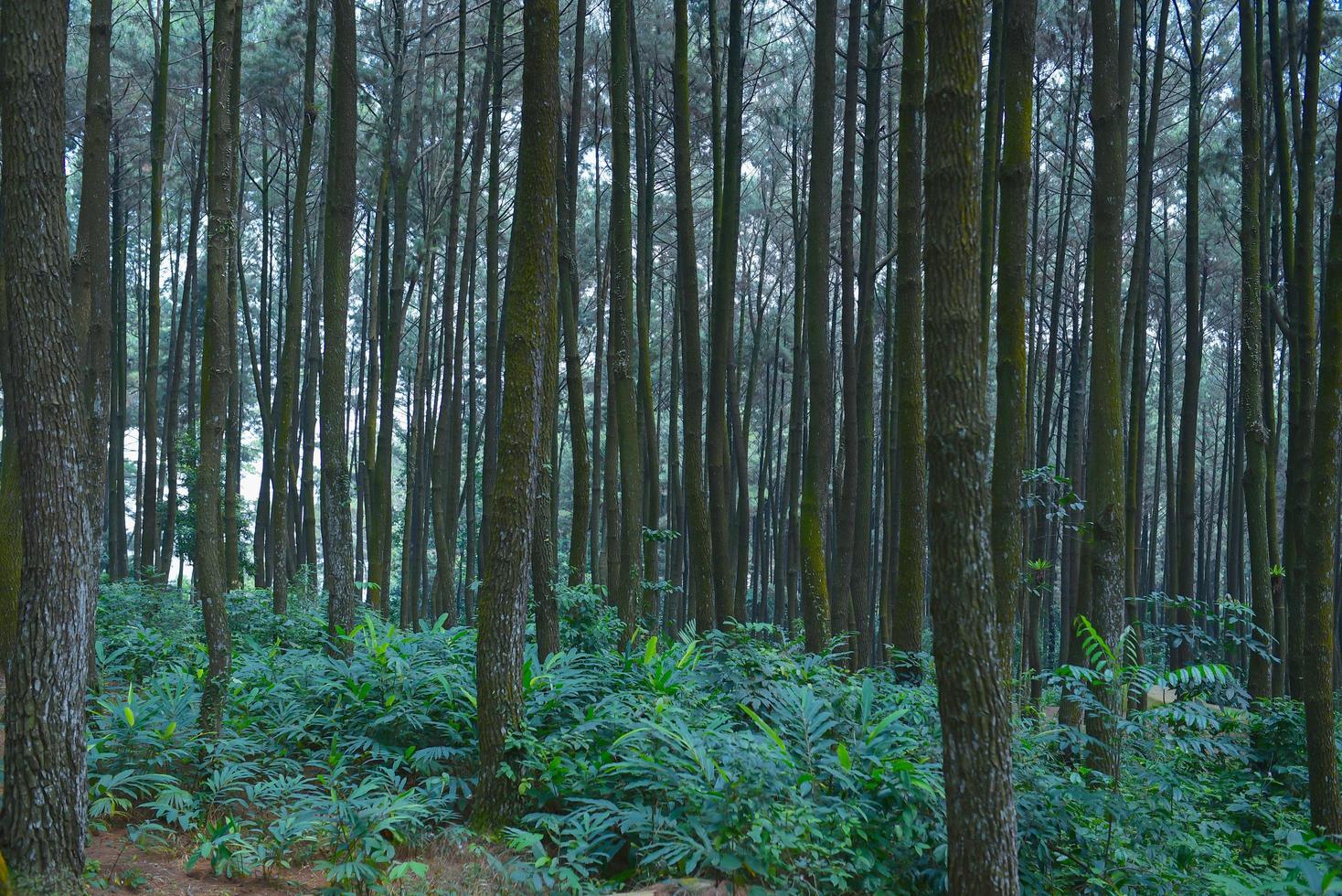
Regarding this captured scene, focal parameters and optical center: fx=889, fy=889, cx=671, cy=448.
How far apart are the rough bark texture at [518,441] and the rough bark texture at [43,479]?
1838 mm

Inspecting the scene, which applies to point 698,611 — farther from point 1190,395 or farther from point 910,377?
point 1190,395

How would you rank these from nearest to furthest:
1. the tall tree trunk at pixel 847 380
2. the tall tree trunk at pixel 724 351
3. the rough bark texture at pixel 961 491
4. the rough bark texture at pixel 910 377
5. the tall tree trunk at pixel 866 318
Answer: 1. the rough bark texture at pixel 961 491
2. the rough bark texture at pixel 910 377
3. the tall tree trunk at pixel 724 351
4. the tall tree trunk at pixel 847 380
5. the tall tree trunk at pixel 866 318

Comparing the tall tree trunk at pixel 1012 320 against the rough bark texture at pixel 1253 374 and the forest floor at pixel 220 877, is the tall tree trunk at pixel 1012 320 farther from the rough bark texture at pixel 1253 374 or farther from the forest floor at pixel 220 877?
the rough bark texture at pixel 1253 374

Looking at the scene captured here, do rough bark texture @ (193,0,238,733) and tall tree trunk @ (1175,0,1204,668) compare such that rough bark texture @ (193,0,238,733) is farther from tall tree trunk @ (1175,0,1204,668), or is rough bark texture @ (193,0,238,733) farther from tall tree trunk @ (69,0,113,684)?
tall tree trunk @ (1175,0,1204,668)

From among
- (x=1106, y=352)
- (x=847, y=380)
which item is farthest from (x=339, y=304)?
(x=847, y=380)

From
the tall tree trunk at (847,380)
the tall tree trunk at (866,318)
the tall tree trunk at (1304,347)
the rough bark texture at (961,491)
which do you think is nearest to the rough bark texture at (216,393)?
the rough bark texture at (961,491)

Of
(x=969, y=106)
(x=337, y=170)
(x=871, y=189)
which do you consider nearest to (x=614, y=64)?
(x=337, y=170)

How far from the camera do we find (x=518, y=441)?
4.84m

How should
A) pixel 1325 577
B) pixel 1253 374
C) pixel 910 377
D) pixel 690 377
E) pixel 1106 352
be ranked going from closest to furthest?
pixel 1325 577
pixel 1106 352
pixel 910 377
pixel 690 377
pixel 1253 374

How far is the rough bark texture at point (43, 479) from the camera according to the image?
3.41 metres

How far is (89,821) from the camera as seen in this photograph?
441 centimetres

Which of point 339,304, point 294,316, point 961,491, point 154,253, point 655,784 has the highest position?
point 154,253

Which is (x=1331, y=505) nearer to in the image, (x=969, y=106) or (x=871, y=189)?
(x=969, y=106)

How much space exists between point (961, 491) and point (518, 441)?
2.44 m
